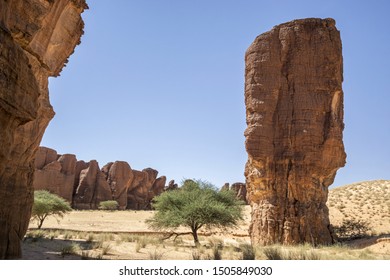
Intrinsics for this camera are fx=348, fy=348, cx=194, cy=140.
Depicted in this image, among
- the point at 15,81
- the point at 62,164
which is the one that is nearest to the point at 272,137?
the point at 15,81

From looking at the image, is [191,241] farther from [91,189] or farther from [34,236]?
[91,189]

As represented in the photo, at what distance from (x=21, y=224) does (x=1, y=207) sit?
3.57 m

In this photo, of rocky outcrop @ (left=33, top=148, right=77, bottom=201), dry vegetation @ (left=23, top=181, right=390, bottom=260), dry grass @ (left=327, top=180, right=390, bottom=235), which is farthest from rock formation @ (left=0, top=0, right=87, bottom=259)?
rocky outcrop @ (left=33, top=148, right=77, bottom=201)

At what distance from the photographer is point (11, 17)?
347 inches

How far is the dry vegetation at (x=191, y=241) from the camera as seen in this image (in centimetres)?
1513

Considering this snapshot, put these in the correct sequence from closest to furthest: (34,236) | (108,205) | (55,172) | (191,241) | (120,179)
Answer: (34,236), (191,241), (55,172), (108,205), (120,179)

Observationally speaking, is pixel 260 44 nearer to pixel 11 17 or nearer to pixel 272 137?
pixel 272 137

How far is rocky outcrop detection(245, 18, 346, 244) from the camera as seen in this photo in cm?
2286

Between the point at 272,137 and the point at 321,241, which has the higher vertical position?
the point at 272,137

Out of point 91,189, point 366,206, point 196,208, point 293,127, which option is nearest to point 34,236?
point 196,208

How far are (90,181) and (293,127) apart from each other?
55181mm

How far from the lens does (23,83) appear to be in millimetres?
7406

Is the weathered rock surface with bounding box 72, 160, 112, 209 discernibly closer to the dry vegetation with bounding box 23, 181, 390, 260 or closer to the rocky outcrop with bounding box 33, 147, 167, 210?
the rocky outcrop with bounding box 33, 147, 167, 210

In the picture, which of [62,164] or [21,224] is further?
[62,164]
